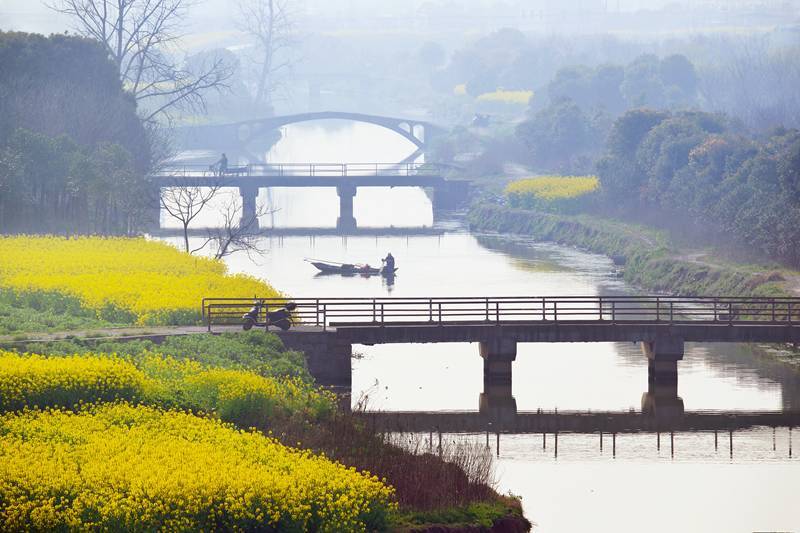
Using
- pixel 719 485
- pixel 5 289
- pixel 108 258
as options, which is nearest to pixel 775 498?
pixel 719 485

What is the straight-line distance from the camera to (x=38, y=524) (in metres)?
36.2

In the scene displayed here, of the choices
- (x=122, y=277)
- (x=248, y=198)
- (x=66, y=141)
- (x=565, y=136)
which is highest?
(x=565, y=136)

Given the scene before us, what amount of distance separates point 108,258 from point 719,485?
40366 mm

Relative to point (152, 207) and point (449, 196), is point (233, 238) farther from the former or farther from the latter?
point (449, 196)

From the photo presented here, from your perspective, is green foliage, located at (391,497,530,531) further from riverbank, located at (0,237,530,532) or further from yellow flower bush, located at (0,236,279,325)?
yellow flower bush, located at (0,236,279,325)

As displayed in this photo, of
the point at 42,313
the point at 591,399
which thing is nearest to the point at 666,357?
the point at 591,399

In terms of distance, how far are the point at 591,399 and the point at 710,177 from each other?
170 ft

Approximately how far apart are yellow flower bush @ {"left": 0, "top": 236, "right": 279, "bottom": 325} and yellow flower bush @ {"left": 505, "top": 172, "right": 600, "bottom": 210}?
166 feet

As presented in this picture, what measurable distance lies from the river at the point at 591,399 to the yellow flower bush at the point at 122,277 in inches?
269

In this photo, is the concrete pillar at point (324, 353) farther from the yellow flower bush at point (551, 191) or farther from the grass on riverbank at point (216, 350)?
the yellow flower bush at point (551, 191)

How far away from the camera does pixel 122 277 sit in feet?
244

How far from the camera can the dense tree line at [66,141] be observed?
9775 centimetres

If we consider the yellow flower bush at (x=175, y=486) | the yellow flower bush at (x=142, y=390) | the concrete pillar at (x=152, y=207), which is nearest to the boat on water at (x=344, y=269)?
the concrete pillar at (x=152, y=207)

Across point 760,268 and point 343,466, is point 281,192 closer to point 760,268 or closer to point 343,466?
point 760,268
